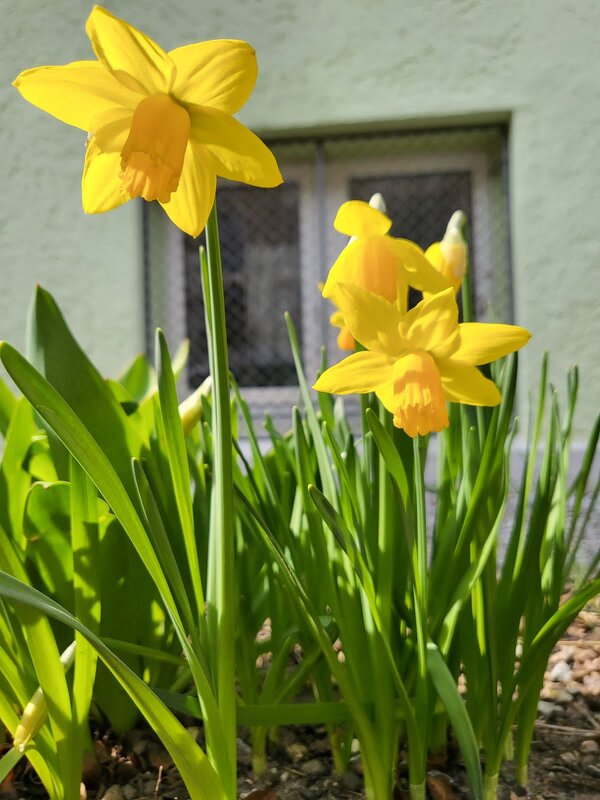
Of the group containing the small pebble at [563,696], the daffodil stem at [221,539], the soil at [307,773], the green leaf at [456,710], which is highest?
the daffodil stem at [221,539]

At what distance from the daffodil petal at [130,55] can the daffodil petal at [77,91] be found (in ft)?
0.03

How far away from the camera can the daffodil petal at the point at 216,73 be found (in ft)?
1.40

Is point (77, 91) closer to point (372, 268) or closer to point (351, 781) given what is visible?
point (372, 268)

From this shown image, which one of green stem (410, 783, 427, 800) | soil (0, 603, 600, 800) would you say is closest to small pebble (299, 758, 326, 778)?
soil (0, 603, 600, 800)

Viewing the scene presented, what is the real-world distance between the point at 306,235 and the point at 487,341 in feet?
9.61

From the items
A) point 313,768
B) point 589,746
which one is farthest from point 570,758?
point 313,768

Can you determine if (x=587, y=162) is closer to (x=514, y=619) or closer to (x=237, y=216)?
(x=237, y=216)

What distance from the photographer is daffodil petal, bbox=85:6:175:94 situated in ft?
1.36

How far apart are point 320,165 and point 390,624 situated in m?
2.94

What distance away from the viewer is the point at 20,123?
3.40 meters

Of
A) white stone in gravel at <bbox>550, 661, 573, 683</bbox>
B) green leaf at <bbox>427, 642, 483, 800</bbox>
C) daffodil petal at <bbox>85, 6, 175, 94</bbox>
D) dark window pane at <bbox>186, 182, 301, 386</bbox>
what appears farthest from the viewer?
dark window pane at <bbox>186, 182, 301, 386</bbox>

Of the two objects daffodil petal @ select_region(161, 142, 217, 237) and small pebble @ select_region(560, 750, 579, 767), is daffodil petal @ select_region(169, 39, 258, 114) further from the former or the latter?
small pebble @ select_region(560, 750, 579, 767)

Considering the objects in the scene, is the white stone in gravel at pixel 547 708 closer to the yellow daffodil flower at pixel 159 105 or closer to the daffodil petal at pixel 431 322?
the daffodil petal at pixel 431 322

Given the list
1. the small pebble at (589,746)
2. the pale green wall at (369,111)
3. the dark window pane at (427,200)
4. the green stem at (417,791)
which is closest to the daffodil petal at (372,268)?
the green stem at (417,791)
